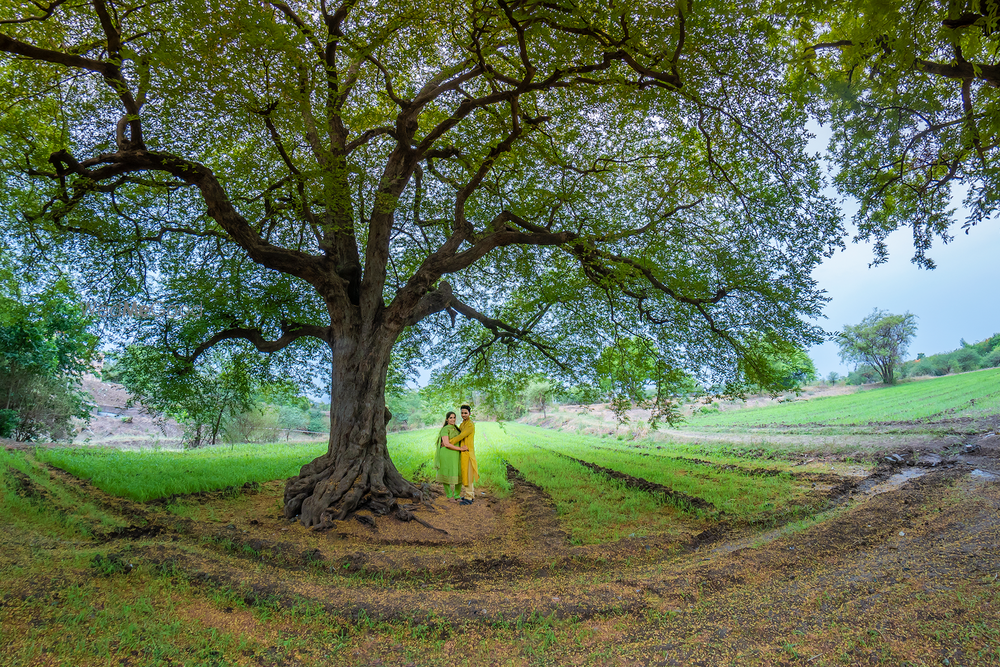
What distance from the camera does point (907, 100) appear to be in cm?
565

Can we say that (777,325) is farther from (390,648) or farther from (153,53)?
(153,53)

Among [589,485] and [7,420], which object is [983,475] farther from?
[7,420]

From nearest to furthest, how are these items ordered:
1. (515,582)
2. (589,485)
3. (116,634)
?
1. (116,634)
2. (515,582)
3. (589,485)

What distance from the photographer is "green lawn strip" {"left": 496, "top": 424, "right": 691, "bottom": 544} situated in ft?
21.5

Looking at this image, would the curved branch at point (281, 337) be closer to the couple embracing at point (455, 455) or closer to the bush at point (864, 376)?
the couple embracing at point (455, 455)

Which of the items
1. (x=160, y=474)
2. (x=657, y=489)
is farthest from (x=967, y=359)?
(x=160, y=474)

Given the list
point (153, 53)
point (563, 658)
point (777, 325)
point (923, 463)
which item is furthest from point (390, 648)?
point (923, 463)

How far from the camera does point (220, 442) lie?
31.5 meters

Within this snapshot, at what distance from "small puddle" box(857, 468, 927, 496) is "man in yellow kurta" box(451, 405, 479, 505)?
24.2 feet

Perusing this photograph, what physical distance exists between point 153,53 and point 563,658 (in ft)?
24.6

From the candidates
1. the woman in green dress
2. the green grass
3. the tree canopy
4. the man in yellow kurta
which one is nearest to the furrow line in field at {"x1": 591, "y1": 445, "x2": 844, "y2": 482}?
the man in yellow kurta

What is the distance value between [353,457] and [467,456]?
238cm

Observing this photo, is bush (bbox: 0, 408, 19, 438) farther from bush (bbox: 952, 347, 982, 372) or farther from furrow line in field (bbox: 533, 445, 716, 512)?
bush (bbox: 952, 347, 982, 372)

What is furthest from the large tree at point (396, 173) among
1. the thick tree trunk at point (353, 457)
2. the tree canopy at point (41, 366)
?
the tree canopy at point (41, 366)
